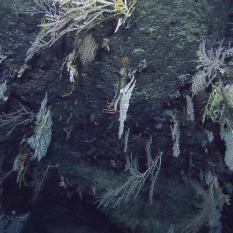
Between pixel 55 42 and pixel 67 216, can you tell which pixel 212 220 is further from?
pixel 55 42

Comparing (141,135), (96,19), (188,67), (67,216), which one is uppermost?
(96,19)

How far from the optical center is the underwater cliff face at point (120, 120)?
3297mm

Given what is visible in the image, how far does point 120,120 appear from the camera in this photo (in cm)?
310

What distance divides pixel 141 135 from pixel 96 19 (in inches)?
54.1

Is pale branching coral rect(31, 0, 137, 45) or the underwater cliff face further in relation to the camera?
the underwater cliff face

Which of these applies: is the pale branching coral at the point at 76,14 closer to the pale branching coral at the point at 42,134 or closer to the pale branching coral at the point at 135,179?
the pale branching coral at the point at 42,134

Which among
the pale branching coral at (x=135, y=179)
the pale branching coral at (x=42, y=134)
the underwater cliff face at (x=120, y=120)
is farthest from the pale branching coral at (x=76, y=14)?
the pale branching coral at (x=135, y=179)

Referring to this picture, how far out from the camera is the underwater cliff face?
130 inches

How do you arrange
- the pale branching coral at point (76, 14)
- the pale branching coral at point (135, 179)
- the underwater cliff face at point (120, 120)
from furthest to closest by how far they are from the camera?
the pale branching coral at point (135, 179) < the underwater cliff face at point (120, 120) < the pale branching coral at point (76, 14)

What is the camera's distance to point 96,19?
325cm

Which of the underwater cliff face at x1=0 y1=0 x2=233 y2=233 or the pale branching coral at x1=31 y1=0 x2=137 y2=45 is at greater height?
the pale branching coral at x1=31 y1=0 x2=137 y2=45

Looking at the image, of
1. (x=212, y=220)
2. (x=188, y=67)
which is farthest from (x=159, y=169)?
(x=188, y=67)

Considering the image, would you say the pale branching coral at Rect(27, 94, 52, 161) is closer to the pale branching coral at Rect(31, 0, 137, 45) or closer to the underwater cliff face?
the underwater cliff face

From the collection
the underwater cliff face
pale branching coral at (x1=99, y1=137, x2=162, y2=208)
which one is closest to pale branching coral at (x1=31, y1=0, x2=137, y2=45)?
the underwater cliff face
